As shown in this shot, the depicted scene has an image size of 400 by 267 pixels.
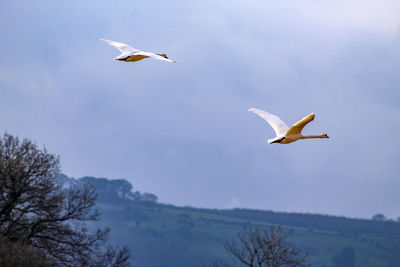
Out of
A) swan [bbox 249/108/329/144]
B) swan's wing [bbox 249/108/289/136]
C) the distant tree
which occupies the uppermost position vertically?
swan's wing [bbox 249/108/289/136]

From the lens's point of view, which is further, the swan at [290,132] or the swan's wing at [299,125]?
the swan at [290,132]

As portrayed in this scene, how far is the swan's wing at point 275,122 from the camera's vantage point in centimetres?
1825

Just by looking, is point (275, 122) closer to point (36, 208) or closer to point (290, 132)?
point (290, 132)

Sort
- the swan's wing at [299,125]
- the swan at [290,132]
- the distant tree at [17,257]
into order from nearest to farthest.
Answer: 1. the swan's wing at [299,125]
2. the swan at [290,132]
3. the distant tree at [17,257]

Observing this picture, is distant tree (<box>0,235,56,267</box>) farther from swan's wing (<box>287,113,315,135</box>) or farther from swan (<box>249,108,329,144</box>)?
swan's wing (<box>287,113,315,135</box>)

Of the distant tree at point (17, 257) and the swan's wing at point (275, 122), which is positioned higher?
the swan's wing at point (275, 122)

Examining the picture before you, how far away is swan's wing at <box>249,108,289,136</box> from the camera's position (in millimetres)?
18250

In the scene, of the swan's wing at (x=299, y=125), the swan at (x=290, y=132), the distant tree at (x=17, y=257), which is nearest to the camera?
the swan's wing at (x=299, y=125)

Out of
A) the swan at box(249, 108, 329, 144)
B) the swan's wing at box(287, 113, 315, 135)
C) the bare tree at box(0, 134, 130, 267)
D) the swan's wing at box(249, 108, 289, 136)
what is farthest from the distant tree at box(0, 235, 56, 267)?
the swan's wing at box(287, 113, 315, 135)

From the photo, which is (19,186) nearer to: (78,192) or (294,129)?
(78,192)

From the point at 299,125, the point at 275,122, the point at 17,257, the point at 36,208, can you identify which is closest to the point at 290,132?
the point at 299,125

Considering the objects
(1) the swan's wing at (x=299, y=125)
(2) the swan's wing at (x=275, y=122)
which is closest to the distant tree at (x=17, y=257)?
(2) the swan's wing at (x=275, y=122)

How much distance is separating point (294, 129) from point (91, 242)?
2881 cm

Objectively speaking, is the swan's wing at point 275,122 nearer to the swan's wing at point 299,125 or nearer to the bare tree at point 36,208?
the swan's wing at point 299,125
